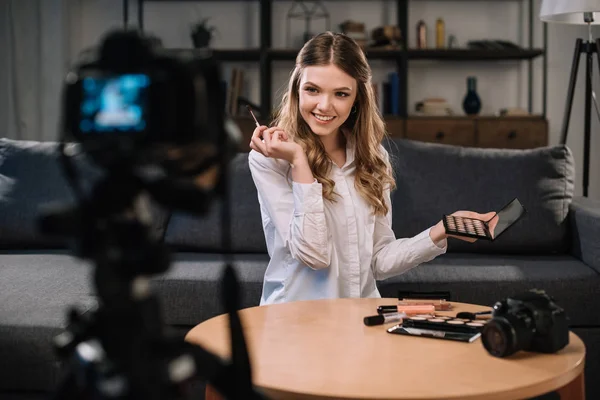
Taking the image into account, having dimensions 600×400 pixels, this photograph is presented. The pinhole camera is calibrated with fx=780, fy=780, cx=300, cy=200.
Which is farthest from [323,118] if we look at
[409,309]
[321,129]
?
[409,309]

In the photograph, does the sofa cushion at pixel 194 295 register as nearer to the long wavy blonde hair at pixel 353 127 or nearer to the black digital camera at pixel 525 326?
the long wavy blonde hair at pixel 353 127

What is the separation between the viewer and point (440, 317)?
1.44 m

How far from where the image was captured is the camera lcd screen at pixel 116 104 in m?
0.40

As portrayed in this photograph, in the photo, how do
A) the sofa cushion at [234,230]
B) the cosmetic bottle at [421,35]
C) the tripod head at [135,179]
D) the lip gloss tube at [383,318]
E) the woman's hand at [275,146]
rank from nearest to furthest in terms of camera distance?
the tripod head at [135,179] → the lip gloss tube at [383,318] → the woman's hand at [275,146] → the sofa cushion at [234,230] → the cosmetic bottle at [421,35]

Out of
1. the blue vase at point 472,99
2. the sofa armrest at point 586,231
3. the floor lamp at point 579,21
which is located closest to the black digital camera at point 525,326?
the sofa armrest at point 586,231

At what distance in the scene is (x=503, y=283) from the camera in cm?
234

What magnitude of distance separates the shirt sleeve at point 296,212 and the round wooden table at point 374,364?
0.96 ft

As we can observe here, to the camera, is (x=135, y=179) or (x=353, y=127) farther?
(x=353, y=127)

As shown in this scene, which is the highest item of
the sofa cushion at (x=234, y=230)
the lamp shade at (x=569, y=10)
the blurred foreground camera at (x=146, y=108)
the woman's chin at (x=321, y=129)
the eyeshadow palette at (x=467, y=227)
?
the lamp shade at (x=569, y=10)

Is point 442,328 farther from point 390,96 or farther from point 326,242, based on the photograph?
point 390,96

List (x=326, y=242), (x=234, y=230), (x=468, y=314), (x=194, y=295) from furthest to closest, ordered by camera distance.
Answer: (x=234, y=230), (x=194, y=295), (x=326, y=242), (x=468, y=314)

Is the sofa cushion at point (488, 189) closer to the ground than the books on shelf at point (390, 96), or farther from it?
closer to the ground

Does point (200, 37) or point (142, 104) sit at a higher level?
point (200, 37)

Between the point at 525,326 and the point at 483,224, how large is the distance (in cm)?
53
